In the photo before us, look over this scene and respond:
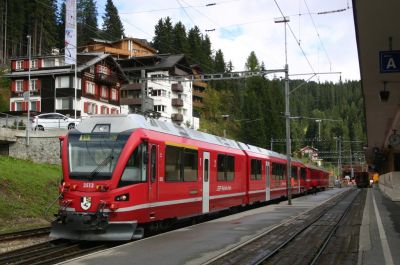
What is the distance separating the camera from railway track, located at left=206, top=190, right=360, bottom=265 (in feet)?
35.2

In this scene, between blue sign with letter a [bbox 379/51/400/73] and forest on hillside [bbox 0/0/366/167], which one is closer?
blue sign with letter a [bbox 379/51/400/73]

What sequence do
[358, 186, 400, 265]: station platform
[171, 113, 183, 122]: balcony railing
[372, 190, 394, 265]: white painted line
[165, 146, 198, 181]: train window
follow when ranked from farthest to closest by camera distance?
[171, 113, 183, 122]: balcony railing < [165, 146, 198, 181]: train window < [358, 186, 400, 265]: station platform < [372, 190, 394, 265]: white painted line

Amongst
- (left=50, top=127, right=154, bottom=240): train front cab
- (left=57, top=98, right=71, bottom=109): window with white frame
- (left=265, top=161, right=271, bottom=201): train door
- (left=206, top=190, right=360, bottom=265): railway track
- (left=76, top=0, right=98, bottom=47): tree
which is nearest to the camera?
(left=206, top=190, right=360, bottom=265): railway track

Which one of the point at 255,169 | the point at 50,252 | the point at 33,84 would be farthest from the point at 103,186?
the point at 33,84

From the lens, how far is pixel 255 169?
25.9m

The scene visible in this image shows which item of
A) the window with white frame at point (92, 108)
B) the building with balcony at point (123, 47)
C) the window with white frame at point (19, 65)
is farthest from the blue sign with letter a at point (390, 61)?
the building with balcony at point (123, 47)

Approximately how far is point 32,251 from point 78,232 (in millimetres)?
1110

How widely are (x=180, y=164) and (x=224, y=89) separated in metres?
110

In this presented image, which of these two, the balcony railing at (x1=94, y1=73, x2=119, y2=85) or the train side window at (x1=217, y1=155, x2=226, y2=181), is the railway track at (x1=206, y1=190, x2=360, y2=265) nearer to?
the train side window at (x1=217, y1=155, x2=226, y2=181)

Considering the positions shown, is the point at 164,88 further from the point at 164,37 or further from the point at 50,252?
the point at 50,252

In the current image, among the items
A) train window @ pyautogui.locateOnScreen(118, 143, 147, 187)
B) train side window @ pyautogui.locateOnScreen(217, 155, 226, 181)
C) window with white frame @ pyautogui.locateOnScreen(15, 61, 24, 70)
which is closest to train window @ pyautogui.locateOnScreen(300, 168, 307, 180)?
train side window @ pyautogui.locateOnScreen(217, 155, 226, 181)

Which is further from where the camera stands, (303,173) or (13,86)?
(13,86)

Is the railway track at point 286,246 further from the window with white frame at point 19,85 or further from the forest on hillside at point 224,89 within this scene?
the forest on hillside at point 224,89

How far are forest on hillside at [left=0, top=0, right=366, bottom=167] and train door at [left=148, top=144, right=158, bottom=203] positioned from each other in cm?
5942
